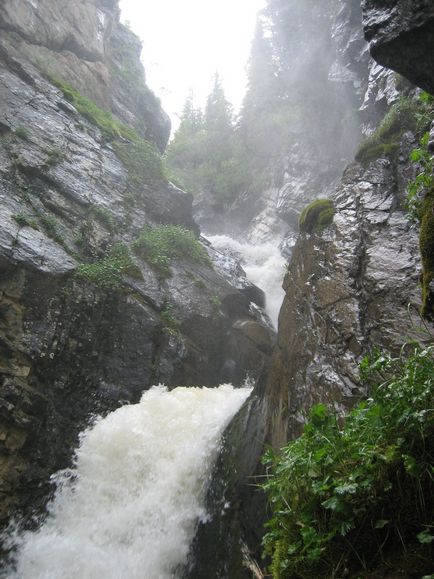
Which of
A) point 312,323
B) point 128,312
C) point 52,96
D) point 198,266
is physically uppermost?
point 52,96

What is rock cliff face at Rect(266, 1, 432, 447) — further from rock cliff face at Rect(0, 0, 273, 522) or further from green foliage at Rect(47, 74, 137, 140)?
green foliage at Rect(47, 74, 137, 140)

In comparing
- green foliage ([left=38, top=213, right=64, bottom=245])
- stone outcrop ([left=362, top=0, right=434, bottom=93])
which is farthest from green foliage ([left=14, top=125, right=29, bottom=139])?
stone outcrop ([left=362, top=0, right=434, bottom=93])

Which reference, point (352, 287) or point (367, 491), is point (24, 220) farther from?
point (367, 491)

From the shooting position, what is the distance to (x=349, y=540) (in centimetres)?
215

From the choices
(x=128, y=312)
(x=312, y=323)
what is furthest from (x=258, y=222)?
(x=312, y=323)

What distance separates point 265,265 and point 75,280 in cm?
1220

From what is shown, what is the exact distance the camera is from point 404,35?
12.5 ft

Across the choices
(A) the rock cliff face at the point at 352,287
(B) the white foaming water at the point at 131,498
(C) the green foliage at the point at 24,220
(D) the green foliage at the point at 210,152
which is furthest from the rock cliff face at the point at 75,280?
(D) the green foliage at the point at 210,152

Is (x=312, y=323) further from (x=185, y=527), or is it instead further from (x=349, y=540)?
(x=349, y=540)

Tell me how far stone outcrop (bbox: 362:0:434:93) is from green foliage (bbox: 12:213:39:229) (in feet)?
26.2

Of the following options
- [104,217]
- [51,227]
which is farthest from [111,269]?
[104,217]

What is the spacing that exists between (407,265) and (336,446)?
429cm

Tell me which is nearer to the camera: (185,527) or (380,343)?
(380,343)

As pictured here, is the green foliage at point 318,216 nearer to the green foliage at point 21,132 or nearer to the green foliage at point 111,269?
the green foliage at point 111,269
